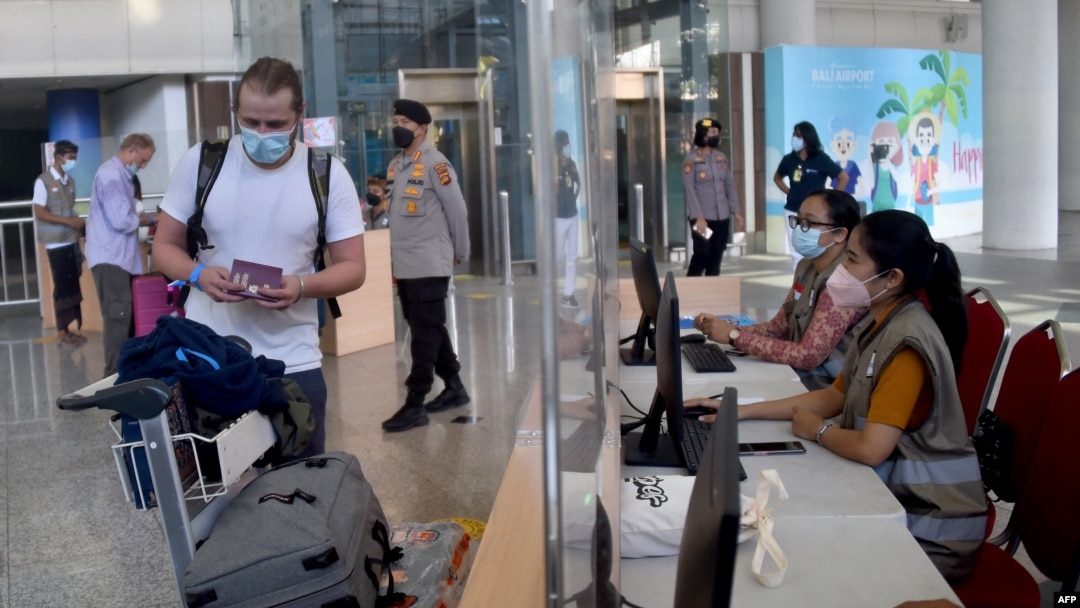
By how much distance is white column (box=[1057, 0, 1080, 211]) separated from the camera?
57.2 ft

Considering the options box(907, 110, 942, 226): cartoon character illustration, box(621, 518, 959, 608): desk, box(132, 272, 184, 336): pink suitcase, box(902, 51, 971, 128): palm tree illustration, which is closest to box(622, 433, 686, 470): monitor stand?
box(621, 518, 959, 608): desk

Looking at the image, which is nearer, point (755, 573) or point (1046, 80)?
point (755, 573)

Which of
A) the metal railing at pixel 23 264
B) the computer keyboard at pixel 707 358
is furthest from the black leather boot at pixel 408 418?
the metal railing at pixel 23 264

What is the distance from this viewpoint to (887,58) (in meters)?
12.7

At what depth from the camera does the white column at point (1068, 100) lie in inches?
687

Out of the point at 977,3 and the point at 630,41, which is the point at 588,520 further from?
the point at 977,3

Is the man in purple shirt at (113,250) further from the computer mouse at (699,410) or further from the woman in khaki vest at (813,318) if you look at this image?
the computer mouse at (699,410)

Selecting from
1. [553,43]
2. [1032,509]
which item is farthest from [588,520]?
[1032,509]

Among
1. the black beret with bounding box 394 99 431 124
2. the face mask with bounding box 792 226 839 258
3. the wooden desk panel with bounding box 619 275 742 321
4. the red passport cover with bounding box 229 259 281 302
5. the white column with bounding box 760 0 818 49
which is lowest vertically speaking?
the wooden desk panel with bounding box 619 275 742 321

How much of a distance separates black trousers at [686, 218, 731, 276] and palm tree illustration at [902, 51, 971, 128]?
552 centimetres

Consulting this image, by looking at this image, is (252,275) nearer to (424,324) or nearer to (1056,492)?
(1056,492)

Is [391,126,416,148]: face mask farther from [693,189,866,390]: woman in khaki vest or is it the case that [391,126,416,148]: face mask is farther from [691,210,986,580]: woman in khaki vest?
[691,210,986,580]: woman in khaki vest

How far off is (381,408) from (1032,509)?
3.81 meters

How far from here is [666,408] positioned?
2.18 metres
